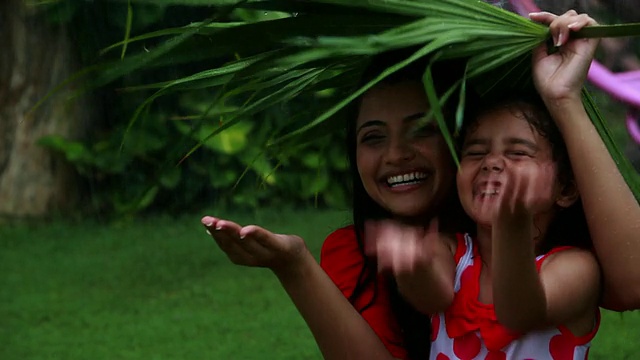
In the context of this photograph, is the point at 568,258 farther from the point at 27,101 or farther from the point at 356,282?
the point at 27,101

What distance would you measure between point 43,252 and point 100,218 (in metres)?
0.85

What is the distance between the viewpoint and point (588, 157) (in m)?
2.18

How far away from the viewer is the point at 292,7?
2.28 metres

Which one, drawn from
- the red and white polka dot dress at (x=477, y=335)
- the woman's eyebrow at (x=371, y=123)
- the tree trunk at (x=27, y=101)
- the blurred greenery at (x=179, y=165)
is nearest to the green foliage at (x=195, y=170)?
the blurred greenery at (x=179, y=165)

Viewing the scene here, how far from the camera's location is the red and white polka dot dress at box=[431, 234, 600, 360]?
7.43ft

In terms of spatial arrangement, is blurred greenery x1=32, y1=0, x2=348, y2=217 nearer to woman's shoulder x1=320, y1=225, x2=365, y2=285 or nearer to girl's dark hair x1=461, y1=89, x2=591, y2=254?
woman's shoulder x1=320, y1=225, x2=365, y2=285

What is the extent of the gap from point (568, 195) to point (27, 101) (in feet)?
17.3

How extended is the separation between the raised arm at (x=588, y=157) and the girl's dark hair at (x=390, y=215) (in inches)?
9.5

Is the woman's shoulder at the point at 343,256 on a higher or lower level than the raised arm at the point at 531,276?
lower

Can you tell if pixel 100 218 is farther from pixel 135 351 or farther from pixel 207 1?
pixel 207 1

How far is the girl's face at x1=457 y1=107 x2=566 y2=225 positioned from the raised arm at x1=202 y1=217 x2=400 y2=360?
32cm

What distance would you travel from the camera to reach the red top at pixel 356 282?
2.59 meters

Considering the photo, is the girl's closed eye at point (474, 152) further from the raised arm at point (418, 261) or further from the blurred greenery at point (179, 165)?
the blurred greenery at point (179, 165)

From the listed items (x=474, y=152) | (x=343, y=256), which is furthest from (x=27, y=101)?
(x=474, y=152)
